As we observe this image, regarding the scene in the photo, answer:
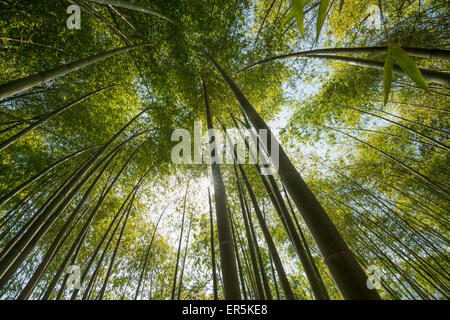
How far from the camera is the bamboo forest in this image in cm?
240

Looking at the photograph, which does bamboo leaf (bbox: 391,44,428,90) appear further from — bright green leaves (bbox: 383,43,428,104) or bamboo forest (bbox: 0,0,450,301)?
bamboo forest (bbox: 0,0,450,301)

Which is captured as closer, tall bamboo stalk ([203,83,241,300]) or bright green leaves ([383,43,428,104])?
bright green leaves ([383,43,428,104])

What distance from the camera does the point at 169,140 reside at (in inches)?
162

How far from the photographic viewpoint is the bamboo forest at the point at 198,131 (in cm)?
240

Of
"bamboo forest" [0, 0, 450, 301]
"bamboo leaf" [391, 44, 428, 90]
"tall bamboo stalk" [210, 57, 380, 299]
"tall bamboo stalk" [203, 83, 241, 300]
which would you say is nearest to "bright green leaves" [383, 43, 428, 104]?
"bamboo leaf" [391, 44, 428, 90]

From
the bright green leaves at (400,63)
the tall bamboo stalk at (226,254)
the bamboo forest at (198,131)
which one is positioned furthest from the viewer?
the bamboo forest at (198,131)

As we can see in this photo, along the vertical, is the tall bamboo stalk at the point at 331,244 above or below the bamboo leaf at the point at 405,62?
below

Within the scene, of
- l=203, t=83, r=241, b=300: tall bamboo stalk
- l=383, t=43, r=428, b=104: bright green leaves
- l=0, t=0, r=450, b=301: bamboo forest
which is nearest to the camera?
l=383, t=43, r=428, b=104: bright green leaves

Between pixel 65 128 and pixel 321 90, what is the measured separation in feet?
18.7

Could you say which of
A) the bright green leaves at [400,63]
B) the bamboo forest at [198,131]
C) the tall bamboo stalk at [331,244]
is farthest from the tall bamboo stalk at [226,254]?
the bright green leaves at [400,63]

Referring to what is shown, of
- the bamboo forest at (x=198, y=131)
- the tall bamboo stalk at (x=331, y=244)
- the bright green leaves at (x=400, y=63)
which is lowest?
the tall bamboo stalk at (x=331, y=244)

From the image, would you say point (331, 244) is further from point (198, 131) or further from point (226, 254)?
point (198, 131)

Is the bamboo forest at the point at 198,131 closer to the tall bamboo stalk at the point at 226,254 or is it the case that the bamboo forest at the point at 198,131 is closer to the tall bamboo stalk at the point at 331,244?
the tall bamboo stalk at the point at 226,254

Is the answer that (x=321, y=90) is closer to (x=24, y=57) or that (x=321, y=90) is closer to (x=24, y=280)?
(x=24, y=57)
